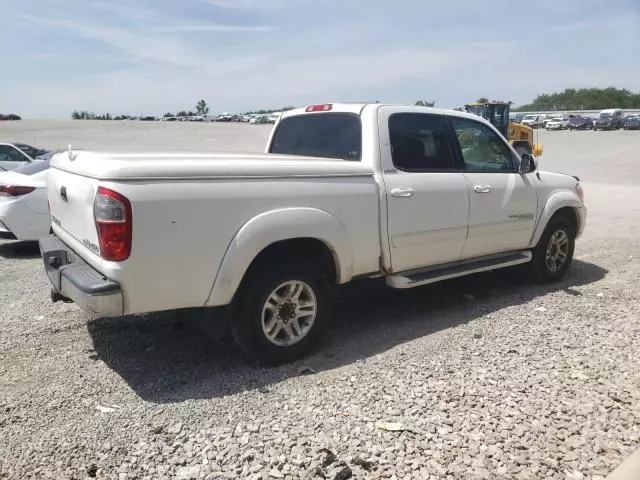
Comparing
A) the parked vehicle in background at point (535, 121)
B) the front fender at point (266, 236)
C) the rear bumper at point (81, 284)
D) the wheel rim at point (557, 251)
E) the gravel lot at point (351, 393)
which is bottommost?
the gravel lot at point (351, 393)

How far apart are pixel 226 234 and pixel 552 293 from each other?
153 inches

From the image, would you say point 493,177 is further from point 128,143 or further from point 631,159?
point 128,143

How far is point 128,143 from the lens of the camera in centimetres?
4584

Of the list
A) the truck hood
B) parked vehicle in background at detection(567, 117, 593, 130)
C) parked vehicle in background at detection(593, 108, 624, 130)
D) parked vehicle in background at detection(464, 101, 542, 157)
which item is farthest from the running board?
parked vehicle in background at detection(567, 117, 593, 130)

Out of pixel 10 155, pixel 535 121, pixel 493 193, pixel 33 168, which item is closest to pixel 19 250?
pixel 33 168

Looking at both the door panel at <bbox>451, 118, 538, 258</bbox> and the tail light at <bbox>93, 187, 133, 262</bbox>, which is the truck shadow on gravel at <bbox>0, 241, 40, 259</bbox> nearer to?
the tail light at <bbox>93, 187, 133, 262</bbox>

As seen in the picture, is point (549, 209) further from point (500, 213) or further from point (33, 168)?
point (33, 168)

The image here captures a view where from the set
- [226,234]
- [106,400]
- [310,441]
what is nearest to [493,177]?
A: [226,234]

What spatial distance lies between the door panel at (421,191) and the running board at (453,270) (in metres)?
0.07

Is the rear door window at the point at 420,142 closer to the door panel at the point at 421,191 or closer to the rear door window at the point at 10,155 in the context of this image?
the door panel at the point at 421,191

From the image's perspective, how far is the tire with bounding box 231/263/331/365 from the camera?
401cm

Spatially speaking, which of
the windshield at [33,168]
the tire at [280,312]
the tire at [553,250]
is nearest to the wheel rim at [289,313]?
the tire at [280,312]

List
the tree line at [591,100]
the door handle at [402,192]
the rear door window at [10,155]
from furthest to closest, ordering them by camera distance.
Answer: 1. the tree line at [591,100]
2. the rear door window at [10,155]
3. the door handle at [402,192]

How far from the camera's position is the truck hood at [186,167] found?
3.46 m
